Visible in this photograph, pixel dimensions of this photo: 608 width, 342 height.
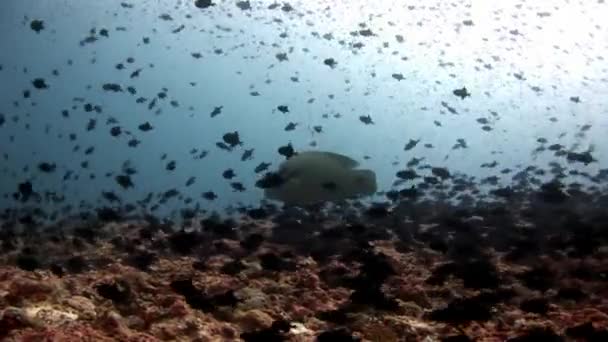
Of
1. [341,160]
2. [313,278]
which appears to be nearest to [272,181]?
[341,160]

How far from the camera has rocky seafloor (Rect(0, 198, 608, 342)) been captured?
1016 cm

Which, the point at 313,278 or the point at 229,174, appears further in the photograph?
the point at 229,174

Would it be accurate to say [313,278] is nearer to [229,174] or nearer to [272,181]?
[229,174]

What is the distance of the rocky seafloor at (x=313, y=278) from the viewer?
33.3 ft

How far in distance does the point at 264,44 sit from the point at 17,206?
4012 cm

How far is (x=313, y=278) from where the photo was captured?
14562 millimetres

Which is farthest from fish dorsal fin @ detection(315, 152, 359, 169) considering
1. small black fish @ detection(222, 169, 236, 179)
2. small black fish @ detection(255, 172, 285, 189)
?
small black fish @ detection(222, 169, 236, 179)

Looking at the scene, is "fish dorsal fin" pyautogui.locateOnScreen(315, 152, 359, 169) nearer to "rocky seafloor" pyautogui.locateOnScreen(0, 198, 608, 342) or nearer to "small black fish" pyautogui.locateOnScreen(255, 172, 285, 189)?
"small black fish" pyautogui.locateOnScreen(255, 172, 285, 189)

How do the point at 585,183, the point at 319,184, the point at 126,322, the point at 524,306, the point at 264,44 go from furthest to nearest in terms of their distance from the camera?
the point at 264,44 → the point at 585,183 → the point at 319,184 → the point at 524,306 → the point at 126,322

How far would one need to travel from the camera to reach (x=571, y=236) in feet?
60.1

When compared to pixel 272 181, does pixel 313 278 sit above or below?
below

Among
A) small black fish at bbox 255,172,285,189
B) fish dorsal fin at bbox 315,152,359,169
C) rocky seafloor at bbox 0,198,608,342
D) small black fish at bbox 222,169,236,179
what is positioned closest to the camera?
rocky seafloor at bbox 0,198,608,342

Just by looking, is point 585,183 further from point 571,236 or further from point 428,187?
point 571,236

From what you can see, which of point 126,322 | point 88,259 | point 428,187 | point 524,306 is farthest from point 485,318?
point 428,187
